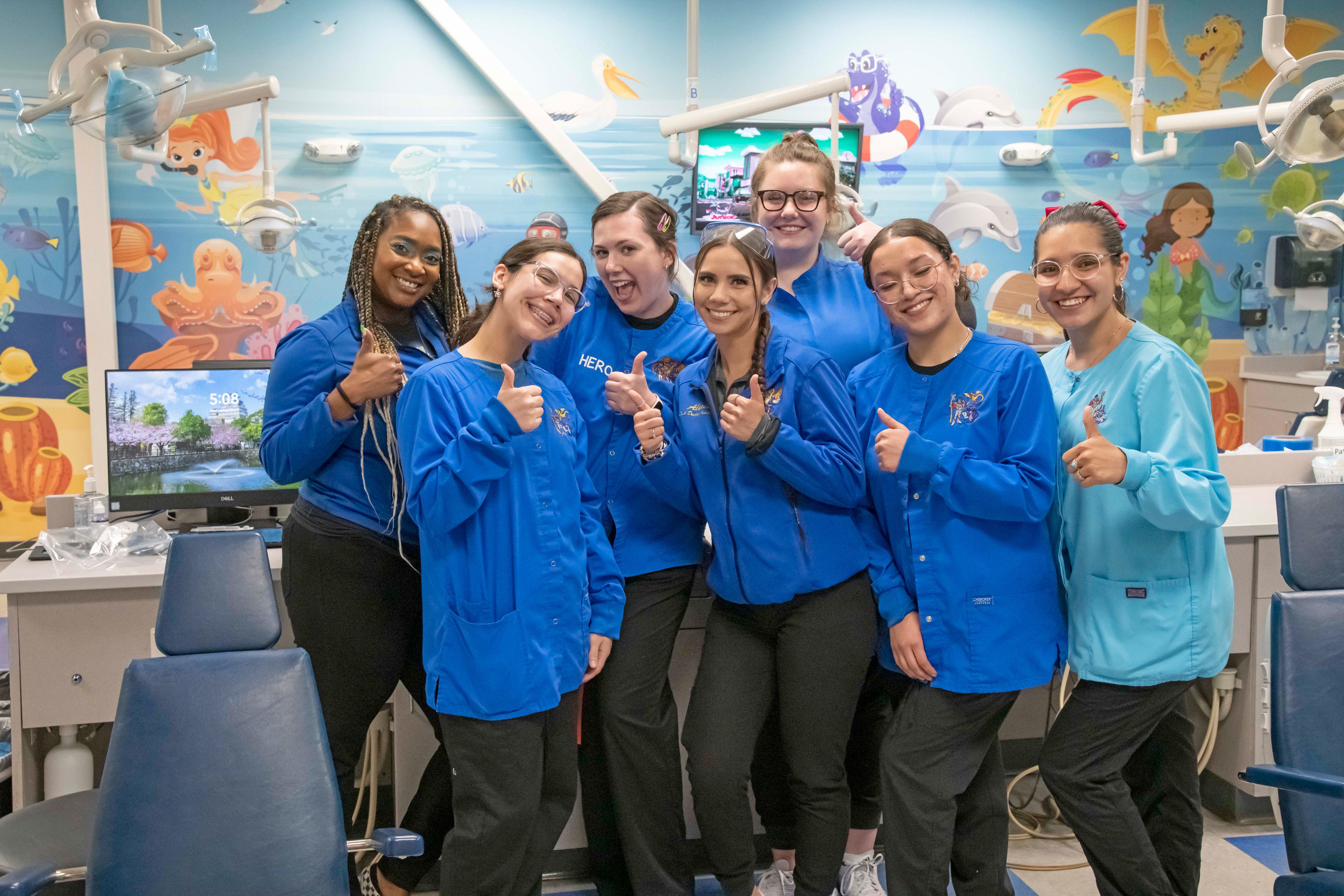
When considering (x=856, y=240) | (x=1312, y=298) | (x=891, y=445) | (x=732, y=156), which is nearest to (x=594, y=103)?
(x=732, y=156)

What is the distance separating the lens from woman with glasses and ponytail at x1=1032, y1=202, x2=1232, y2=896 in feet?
5.90

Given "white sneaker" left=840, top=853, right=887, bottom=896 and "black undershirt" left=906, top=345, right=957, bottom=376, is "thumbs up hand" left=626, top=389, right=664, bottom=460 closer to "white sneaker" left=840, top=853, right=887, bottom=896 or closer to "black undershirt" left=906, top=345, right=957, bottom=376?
"black undershirt" left=906, top=345, right=957, bottom=376

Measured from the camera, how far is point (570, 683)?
6.00 feet

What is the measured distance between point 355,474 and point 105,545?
3.28ft

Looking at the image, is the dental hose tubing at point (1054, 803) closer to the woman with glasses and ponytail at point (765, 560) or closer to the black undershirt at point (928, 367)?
the woman with glasses and ponytail at point (765, 560)

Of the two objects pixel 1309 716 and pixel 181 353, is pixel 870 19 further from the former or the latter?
pixel 1309 716

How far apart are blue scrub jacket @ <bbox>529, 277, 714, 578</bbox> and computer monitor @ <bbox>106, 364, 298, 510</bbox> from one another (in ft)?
3.97

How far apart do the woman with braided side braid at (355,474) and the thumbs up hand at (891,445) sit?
910 millimetres

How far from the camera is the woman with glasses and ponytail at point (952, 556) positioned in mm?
1796

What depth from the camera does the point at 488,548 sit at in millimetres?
1750

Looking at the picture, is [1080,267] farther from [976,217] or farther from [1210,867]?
[976,217]

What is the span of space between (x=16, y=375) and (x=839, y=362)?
4.45 metres

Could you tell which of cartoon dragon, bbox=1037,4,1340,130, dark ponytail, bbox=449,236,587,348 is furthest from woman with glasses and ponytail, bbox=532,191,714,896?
cartoon dragon, bbox=1037,4,1340,130

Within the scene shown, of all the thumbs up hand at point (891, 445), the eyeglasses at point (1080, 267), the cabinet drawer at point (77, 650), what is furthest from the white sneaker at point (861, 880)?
the cabinet drawer at point (77, 650)
